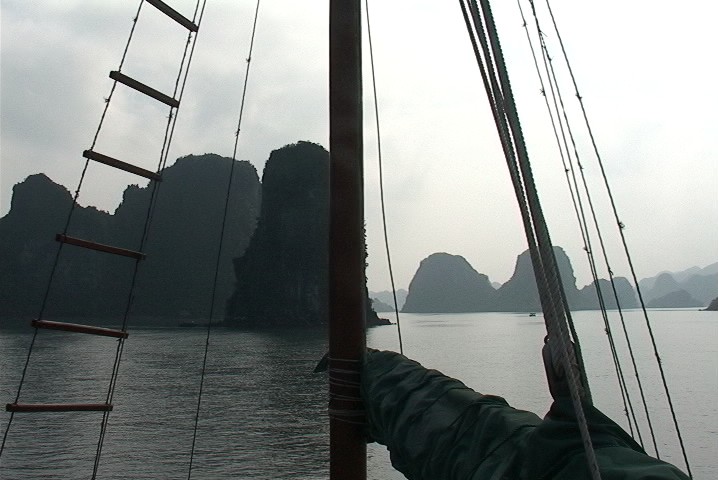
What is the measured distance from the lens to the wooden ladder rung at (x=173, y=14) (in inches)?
221

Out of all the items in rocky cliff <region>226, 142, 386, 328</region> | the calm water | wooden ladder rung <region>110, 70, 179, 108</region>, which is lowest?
the calm water

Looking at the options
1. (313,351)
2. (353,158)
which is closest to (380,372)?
(353,158)

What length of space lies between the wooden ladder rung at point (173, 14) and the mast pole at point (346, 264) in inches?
121

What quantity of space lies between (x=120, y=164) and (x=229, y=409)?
29602mm

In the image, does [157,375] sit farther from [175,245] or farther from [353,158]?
[175,245]

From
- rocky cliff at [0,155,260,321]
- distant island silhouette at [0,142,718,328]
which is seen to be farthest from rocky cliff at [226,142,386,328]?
rocky cliff at [0,155,260,321]

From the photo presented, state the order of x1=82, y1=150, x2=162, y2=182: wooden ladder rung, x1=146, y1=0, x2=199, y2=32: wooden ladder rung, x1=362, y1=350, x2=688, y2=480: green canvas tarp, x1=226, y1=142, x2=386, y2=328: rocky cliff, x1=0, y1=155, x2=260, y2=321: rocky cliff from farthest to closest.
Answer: x1=0, y1=155, x2=260, y2=321: rocky cliff < x1=226, y1=142, x2=386, y2=328: rocky cliff < x1=146, y1=0, x2=199, y2=32: wooden ladder rung < x1=82, y1=150, x2=162, y2=182: wooden ladder rung < x1=362, y1=350, x2=688, y2=480: green canvas tarp

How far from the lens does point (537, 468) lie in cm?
183

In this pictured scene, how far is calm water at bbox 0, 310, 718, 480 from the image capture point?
2152 centimetres

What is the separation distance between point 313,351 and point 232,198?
116 metres

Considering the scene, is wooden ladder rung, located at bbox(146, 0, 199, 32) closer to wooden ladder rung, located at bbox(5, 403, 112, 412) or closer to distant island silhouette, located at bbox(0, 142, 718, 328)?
wooden ladder rung, located at bbox(5, 403, 112, 412)

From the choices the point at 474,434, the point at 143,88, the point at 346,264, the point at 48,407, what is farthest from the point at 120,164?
the point at 474,434

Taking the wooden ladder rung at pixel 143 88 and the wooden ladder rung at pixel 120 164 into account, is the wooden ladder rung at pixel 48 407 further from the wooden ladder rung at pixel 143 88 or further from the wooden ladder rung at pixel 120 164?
the wooden ladder rung at pixel 143 88

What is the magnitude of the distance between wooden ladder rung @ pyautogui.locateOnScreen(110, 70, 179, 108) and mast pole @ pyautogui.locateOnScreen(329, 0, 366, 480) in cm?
275
